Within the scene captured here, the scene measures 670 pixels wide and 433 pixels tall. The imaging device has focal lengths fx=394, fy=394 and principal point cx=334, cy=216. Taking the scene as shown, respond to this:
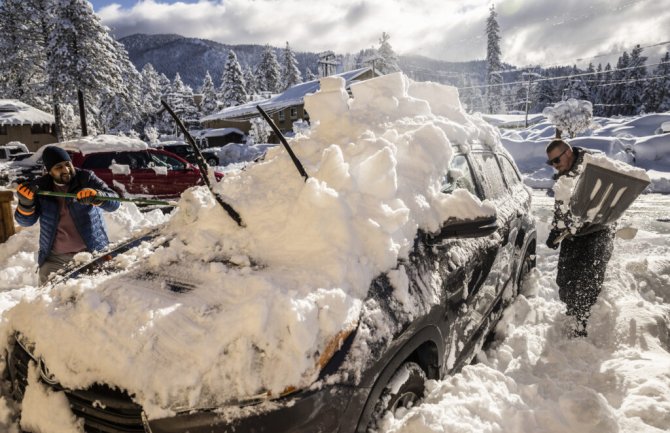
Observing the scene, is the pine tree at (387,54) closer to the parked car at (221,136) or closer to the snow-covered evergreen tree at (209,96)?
the parked car at (221,136)

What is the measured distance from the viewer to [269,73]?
61875 mm

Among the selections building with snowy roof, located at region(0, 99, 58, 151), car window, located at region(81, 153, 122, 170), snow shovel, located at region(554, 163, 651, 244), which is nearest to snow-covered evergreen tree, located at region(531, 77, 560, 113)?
building with snowy roof, located at region(0, 99, 58, 151)

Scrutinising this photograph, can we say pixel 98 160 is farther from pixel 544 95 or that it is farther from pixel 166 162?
pixel 544 95

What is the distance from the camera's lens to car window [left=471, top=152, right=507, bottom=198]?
3201 mm

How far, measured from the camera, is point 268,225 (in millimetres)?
2219

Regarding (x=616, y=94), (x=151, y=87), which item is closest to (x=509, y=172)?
(x=151, y=87)

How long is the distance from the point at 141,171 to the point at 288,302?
10620mm

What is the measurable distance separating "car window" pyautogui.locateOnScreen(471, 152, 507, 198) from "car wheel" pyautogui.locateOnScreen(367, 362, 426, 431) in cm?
166

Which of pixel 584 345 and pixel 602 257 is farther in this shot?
pixel 602 257

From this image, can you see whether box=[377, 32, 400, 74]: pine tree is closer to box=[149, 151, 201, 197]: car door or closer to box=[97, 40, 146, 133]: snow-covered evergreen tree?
box=[97, 40, 146, 133]: snow-covered evergreen tree

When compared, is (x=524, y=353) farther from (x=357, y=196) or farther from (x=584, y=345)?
(x=357, y=196)

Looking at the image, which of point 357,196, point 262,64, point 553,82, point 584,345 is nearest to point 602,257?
point 584,345

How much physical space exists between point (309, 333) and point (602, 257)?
332cm

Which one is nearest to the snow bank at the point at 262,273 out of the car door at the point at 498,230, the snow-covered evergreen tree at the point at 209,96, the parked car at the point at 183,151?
the car door at the point at 498,230
